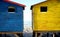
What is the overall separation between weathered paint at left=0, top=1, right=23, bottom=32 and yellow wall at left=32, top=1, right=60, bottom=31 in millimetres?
1823

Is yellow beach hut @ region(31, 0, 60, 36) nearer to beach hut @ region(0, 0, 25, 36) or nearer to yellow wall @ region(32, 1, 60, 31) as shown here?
yellow wall @ region(32, 1, 60, 31)

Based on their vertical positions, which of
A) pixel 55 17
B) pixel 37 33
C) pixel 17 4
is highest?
pixel 17 4

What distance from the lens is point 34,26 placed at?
88.5ft

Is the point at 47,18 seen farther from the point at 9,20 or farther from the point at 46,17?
the point at 9,20

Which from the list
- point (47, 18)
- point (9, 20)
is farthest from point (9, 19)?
point (47, 18)

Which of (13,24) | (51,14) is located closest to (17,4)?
(13,24)

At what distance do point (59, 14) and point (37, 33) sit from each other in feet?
12.0

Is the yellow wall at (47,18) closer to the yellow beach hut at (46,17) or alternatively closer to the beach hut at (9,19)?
the yellow beach hut at (46,17)

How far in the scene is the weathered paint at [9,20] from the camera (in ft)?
87.6

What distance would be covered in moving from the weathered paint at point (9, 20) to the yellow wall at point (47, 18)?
1823mm

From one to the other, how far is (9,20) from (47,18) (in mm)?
4629

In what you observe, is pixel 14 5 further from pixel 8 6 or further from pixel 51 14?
pixel 51 14

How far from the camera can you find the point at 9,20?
87.6 ft

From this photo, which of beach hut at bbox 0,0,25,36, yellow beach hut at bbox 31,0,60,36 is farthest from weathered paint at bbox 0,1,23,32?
yellow beach hut at bbox 31,0,60,36
